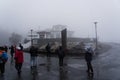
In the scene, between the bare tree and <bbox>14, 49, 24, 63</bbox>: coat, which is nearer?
<bbox>14, 49, 24, 63</bbox>: coat

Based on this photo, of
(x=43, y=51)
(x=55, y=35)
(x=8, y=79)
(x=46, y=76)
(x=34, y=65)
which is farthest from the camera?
(x=55, y=35)

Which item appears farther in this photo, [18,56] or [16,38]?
[16,38]

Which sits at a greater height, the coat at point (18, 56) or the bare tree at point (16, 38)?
the bare tree at point (16, 38)

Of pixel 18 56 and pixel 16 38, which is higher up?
pixel 16 38

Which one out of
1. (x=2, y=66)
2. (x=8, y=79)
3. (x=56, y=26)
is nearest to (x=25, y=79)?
(x=8, y=79)

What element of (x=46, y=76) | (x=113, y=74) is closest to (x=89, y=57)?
(x=113, y=74)

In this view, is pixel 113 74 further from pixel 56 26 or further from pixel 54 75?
pixel 56 26

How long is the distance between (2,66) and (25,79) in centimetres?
217

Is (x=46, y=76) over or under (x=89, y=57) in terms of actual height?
under

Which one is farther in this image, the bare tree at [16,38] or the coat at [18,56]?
the bare tree at [16,38]

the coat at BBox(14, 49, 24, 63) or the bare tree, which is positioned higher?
the bare tree

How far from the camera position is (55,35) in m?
113

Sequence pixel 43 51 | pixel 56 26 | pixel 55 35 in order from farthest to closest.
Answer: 1. pixel 56 26
2. pixel 55 35
3. pixel 43 51

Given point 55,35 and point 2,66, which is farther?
point 55,35
